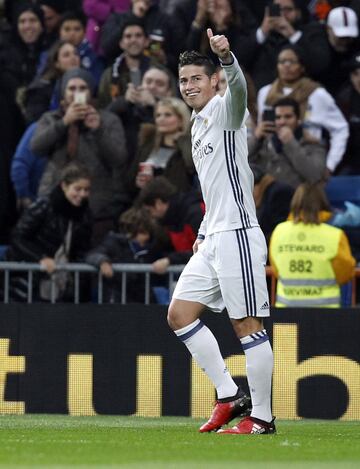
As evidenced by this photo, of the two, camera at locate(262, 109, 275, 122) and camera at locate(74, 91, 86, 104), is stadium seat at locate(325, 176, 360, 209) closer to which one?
camera at locate(262, 109, 275, 122)

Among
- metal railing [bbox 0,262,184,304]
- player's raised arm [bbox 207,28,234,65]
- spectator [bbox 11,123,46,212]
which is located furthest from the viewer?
spectator [bbox 11,123,46,212]

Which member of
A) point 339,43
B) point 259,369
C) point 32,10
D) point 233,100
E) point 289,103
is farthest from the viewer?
point 32,10

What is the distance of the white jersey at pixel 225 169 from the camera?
888 centimetres

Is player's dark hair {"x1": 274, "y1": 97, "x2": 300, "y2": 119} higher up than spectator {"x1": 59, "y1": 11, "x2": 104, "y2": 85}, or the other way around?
spectator {"x1": 59, "y1": 11, "x2": 104, "y2": 85}

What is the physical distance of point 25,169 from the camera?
1441 centimetres

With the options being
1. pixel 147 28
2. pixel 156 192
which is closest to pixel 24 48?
pixel 147 28

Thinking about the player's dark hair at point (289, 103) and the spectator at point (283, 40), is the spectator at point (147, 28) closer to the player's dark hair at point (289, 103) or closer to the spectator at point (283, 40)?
the spectator at point (283, 40)

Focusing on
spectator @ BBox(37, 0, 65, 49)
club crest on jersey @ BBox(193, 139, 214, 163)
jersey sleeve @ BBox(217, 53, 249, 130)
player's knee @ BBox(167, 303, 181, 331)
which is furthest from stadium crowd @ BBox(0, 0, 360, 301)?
jersey sleeve @ BBox(217, 53, 249, 130)

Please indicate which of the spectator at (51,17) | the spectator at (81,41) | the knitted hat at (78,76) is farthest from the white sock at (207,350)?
the spectator at (51,17)

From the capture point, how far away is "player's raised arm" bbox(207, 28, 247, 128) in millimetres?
8359

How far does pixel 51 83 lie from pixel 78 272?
341 centimetres

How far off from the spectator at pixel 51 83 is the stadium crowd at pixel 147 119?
0.05 ft

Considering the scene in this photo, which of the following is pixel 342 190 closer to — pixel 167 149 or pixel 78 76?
pixel 167 149

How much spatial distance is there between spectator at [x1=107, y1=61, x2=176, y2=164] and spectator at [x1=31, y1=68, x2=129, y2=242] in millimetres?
365
